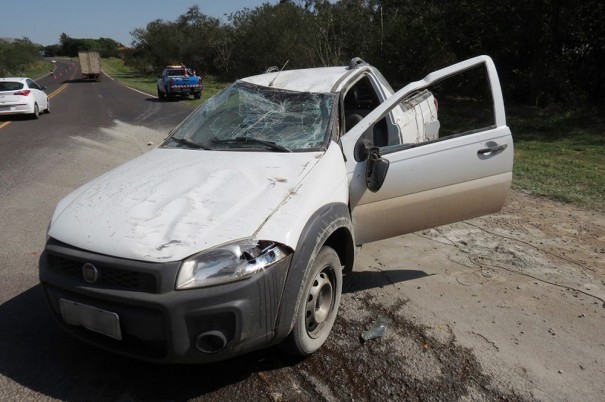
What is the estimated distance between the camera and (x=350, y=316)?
3.66m

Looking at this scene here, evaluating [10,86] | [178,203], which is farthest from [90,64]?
[178,203]

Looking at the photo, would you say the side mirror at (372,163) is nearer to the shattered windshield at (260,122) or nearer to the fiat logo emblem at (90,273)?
the shattered windshield at (260,122)

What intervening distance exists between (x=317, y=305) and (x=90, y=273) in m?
1.35

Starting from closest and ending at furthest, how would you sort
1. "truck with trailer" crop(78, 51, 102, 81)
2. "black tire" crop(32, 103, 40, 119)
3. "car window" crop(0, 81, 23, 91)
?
"car window" crop(0, 81, 23, 91), "black tire" crop(32, 103, 40, 119), "truck with trailer" crop(78, 51, 102, 81)

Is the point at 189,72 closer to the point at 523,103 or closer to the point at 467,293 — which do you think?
the point at 523,103

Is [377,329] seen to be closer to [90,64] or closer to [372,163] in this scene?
[372,163]

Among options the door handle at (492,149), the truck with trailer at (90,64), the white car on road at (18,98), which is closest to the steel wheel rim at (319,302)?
the door handle at (492,149)

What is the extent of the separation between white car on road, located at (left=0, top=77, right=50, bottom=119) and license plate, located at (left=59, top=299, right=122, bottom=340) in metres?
15.0

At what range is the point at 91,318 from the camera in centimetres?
259

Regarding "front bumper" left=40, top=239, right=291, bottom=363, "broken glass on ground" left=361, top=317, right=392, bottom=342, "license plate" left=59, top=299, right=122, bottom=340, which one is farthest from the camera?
"broken glass on ground" left=361, top=317, right=392, bottom=342

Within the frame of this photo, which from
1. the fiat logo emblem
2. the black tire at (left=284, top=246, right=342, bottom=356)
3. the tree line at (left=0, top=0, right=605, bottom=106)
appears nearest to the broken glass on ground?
the black tire at (left=284, top=246, right=342, bottom=356)

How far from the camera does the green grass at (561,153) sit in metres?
6.89

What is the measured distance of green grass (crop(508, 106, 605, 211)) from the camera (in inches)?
271

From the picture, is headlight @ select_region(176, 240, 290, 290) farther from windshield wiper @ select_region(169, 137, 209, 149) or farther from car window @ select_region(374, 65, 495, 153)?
car window @ select_region(374, 65, 495, 153)
